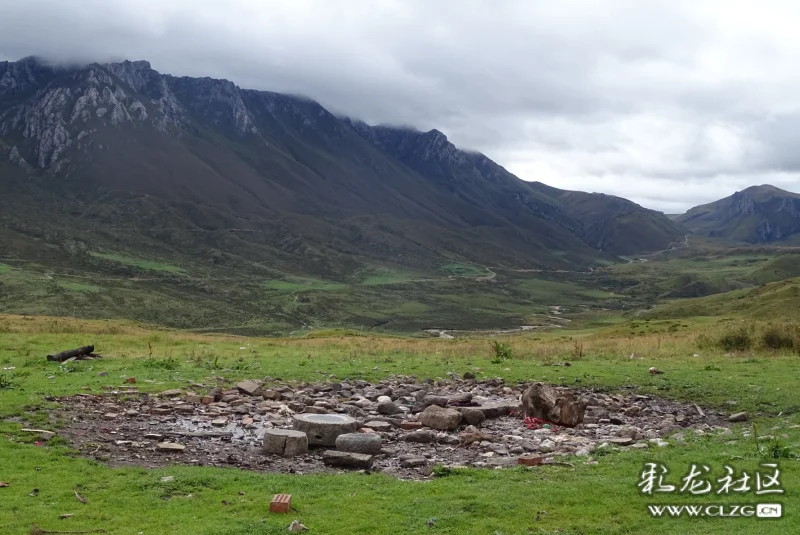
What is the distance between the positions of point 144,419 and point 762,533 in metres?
16.5

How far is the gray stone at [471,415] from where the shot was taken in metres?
19.3

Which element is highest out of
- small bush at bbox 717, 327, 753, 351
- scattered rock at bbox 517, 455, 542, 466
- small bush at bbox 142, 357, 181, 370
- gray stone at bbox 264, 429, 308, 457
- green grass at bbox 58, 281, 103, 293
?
small bush at bbox 717, 327, 753, 351

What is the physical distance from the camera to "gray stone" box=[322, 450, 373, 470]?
1496 centimetres

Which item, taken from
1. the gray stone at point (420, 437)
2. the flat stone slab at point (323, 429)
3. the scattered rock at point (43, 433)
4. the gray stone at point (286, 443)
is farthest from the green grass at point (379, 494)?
the gray stone at point (420, 437)

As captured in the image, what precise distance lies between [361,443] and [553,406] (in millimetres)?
6684

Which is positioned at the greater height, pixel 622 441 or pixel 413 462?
pixel 622 441

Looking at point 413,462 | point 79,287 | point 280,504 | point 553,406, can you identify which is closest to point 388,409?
point 553,406

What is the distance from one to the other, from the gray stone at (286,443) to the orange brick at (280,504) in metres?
4.50

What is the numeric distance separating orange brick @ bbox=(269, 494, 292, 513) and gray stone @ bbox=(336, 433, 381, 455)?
442cm

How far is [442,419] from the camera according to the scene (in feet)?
61.2

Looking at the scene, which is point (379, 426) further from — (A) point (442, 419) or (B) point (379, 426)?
(A) point (442, 419)

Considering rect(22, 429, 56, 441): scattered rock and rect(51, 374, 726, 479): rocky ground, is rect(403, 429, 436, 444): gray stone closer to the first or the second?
rect(51, 374, 726, 479): rocky ground

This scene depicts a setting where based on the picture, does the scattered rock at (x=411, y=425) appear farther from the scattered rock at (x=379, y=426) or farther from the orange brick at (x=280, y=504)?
the orange brick at (x=280, y=504)

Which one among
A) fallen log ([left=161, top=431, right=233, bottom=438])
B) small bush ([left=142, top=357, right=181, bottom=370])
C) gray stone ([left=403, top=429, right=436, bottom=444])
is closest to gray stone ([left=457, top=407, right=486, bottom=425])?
gray stone ([left=403, top=429, right=436, bottom=444])
